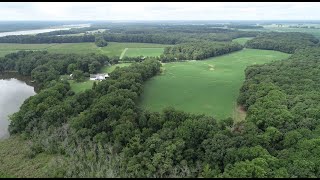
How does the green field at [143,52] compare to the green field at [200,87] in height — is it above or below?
above

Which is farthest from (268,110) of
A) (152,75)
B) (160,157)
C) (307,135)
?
(152,75)

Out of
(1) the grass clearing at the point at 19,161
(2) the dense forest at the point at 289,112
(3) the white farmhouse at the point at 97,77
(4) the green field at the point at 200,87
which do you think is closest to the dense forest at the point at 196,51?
(4) the green field at the point at 200,87

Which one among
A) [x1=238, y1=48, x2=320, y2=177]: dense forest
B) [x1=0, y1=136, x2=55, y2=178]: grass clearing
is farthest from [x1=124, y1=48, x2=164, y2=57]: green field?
[x1=0, y1=136, x2=55, y2=178]: grass clearing

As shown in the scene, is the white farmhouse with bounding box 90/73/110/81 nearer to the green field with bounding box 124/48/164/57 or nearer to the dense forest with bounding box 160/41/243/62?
the dense forest with bounding box 160/41/243/62

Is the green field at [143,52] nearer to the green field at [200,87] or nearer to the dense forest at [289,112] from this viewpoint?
the green field at [200,87]

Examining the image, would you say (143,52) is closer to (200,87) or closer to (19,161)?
(200,87)
